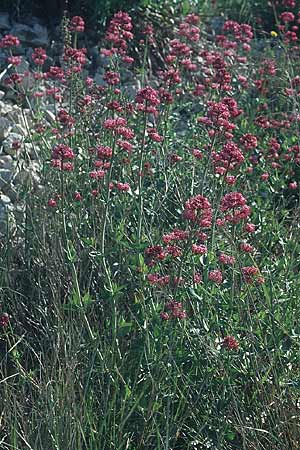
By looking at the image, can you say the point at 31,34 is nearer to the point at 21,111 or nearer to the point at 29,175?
the point at 21,111

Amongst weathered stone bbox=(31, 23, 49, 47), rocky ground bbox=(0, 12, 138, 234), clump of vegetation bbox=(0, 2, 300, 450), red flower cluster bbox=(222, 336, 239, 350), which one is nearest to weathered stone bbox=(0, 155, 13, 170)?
rocky ground bbox=(0, 12, 138, 234)

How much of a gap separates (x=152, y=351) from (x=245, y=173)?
1.56 metres

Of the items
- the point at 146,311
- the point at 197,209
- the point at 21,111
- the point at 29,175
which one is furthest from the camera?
the point at 21,111

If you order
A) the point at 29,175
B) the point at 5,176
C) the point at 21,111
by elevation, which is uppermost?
the point at 21,111

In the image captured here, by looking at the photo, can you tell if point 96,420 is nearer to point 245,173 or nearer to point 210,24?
point 245,173

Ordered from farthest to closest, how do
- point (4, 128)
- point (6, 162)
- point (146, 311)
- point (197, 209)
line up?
1. point (4, 128)
2. point (6, 162)
3. point (146, 311)
4. point (197, 209)

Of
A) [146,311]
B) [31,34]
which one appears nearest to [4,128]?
[31,34]

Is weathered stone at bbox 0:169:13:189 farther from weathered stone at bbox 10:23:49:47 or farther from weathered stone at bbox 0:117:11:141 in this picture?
weathered stone at bbox 10:23:49:47

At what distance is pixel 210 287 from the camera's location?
11.3ft

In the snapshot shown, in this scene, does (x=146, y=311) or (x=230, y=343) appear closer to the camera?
(x=230, y=343)

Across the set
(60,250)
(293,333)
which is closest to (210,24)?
(60,250)

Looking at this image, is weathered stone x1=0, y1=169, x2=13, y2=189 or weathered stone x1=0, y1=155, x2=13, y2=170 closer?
weathered stone x1=0, y1=169, x2=13, y2=189

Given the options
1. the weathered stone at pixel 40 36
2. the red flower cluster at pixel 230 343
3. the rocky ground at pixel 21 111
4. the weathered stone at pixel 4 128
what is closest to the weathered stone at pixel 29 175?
the rocky ground at pixel 21 111

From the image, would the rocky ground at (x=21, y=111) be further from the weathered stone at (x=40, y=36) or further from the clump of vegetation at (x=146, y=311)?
the clump of vegetation at (x=146, y=311)
